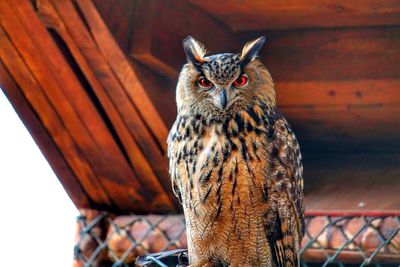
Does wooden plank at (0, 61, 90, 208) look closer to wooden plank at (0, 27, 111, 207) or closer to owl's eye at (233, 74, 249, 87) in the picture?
wooden plank at (0, 27, 111, 207)

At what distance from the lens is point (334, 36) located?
503cm

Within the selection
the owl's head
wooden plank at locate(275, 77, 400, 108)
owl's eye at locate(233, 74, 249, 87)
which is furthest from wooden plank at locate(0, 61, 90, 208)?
owl's eye at locate(233, 74, 249, 87)

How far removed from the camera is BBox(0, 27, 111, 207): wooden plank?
5043 millimetres

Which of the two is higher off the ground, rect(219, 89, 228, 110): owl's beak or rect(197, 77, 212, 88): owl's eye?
rect(197, 77, 212, 88): owl's eye

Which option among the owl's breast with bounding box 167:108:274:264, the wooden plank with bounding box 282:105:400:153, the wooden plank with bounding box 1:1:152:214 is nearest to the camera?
the owl's breast with bounding box 167:108:274:264

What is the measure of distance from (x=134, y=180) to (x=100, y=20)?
67 cm

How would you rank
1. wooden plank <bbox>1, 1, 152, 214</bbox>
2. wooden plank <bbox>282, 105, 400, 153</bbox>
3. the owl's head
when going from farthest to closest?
wooden plank <bbox>282, 105, 400, 153</bbox> → wooden plank <bbox>1, 1, 152, 214</bbox> → the owl's head

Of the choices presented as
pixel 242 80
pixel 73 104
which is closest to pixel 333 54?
pixel 242 80

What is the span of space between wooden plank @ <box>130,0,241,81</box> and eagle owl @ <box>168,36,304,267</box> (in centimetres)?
27

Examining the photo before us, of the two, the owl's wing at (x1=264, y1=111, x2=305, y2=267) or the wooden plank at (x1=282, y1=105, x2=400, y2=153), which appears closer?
the owl's wing at (x1=264, y1=111, x2=305, y2=267)

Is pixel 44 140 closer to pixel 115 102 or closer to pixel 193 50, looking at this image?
pixel 115 102

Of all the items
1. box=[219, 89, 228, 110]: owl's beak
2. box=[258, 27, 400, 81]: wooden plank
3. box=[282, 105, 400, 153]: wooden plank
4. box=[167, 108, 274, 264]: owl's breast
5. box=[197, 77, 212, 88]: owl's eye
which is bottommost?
box=[167, 108, 274, 264]: owl's breast

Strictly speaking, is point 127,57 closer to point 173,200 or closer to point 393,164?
point 173,200

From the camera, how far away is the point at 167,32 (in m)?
4.96
